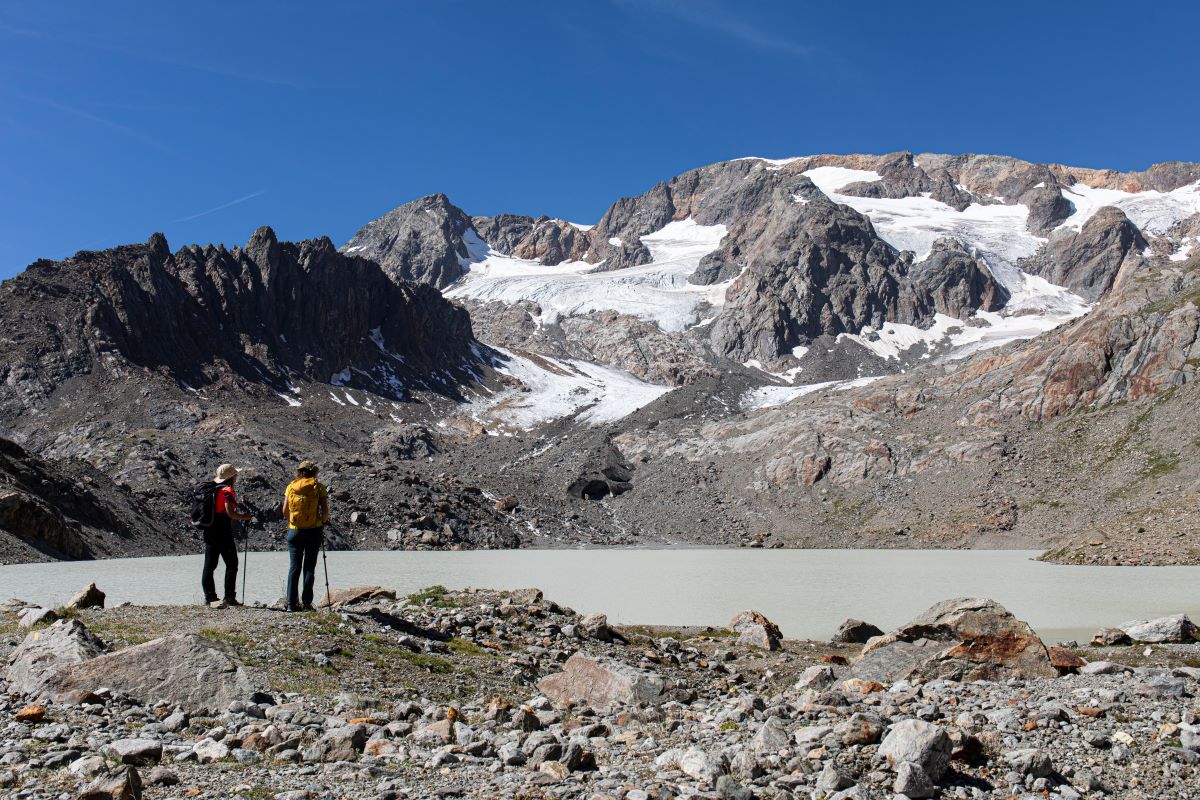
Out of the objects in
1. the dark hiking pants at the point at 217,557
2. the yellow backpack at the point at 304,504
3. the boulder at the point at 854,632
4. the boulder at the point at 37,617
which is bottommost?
the boulder at the point at 854,632

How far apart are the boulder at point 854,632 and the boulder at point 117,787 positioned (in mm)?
19689

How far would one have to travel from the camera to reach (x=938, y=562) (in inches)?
2292

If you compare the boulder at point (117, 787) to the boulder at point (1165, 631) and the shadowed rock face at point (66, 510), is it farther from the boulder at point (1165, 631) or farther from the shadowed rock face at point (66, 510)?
the shadowed rock face at point (66, 510)

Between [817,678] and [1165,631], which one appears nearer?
[817,678]

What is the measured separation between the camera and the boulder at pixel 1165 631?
22.0 m

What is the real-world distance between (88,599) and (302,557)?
534 cm

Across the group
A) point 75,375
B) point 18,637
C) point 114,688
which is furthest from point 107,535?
point 75,375

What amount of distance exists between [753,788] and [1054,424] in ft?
307

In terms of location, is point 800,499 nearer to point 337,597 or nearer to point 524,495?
point 524,495

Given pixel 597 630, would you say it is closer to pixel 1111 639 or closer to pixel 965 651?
pixel 965 651

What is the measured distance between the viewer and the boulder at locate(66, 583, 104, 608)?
17.9 meters

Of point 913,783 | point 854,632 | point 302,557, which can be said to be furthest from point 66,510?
point 913,783

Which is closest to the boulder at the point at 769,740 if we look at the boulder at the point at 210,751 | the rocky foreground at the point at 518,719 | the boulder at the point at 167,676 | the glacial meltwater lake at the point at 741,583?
the rocky foreground at the point at 518,719

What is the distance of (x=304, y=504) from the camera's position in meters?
16.4
